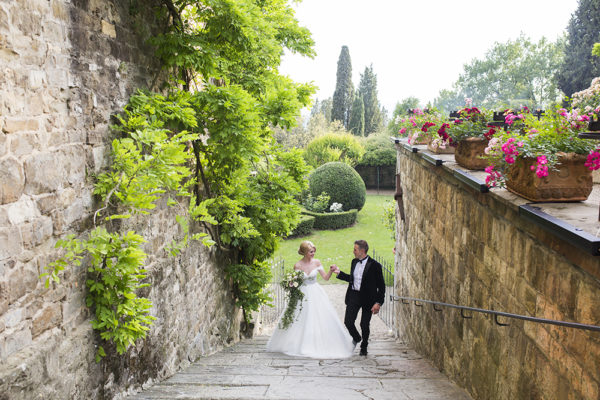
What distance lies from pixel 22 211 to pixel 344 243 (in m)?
15.2

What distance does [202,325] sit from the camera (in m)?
6.12

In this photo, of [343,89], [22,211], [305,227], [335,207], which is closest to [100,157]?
[22,211]

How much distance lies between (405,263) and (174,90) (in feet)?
16.8

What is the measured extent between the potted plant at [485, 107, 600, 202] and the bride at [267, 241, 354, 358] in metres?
3.64

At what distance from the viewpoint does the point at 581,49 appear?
2350 cm

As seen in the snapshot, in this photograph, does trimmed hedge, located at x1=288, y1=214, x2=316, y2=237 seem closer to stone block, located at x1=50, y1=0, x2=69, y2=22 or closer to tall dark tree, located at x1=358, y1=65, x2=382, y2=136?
stone block, located at x1=50, y1=0, x2=69, y2=22

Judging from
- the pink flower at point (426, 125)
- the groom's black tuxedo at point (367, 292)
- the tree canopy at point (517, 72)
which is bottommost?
the groom's black tuxedo at point (367, 292)

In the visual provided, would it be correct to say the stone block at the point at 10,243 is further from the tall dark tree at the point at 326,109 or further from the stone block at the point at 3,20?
the tall dark tree at the point at 326,109

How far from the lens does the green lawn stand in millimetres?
15375

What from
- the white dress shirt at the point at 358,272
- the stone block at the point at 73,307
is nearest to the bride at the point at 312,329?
the white dress shirt at the point at 358,272

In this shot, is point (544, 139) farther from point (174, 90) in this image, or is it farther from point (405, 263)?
point (405, 263)

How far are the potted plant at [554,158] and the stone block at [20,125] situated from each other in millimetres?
3065

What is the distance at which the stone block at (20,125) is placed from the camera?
2.63m

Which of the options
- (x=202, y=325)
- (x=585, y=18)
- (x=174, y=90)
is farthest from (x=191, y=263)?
(x=585, y=18)
